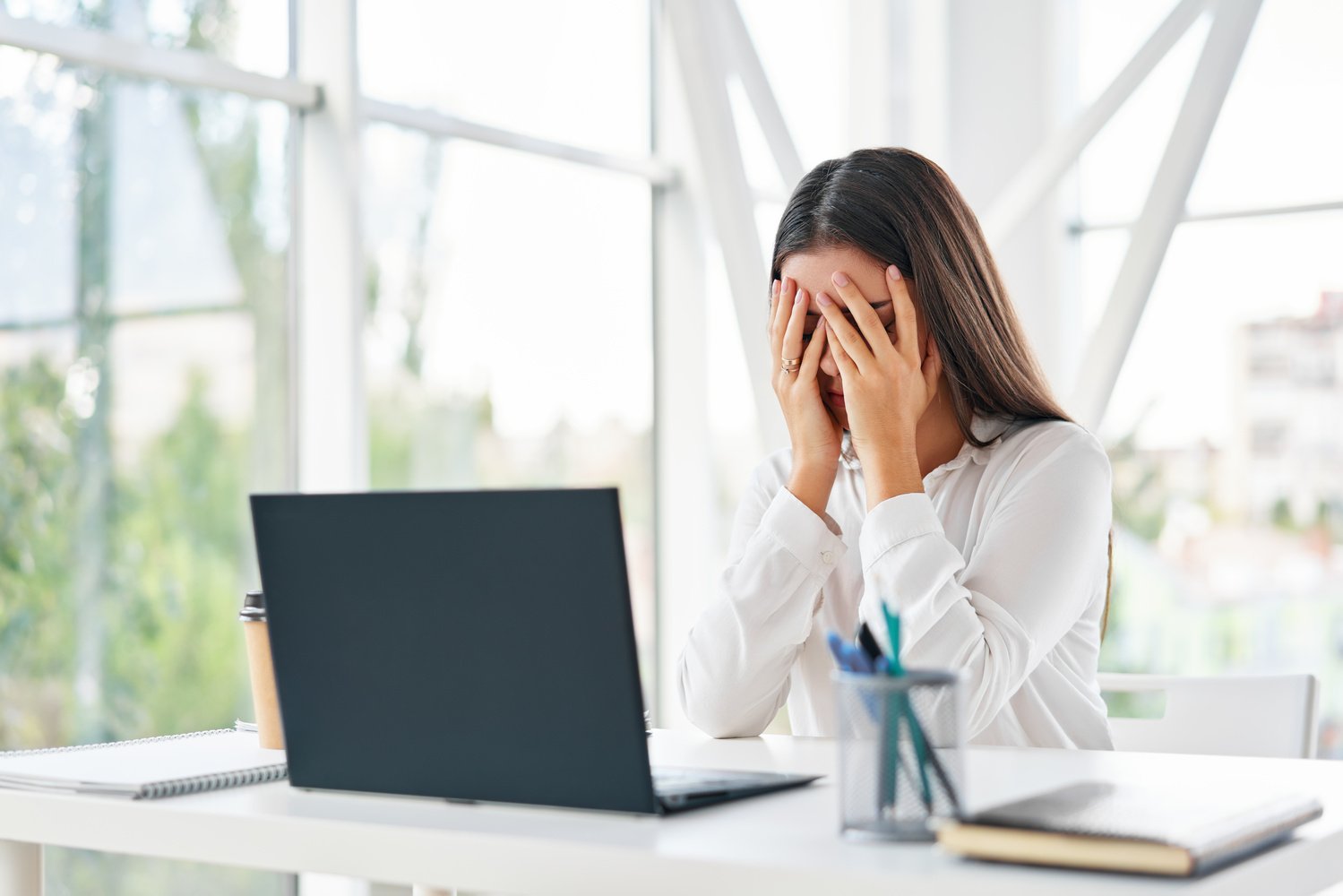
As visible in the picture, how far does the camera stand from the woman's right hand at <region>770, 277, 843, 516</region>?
1753mm

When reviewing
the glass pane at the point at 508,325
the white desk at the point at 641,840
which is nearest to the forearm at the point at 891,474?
the white desk at the point at 641,840

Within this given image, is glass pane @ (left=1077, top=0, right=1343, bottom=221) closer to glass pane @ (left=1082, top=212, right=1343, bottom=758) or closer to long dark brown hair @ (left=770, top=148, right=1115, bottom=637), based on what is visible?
glass pane @ (left=1082, top=212, right=1343, bottom=758)

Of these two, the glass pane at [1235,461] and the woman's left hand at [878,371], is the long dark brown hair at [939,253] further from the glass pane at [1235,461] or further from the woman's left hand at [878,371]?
the glass pane at [1235,461]

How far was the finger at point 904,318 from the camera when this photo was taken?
1746mm

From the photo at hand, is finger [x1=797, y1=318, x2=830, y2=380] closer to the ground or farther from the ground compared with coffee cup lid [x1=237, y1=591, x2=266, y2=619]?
farther from the ground

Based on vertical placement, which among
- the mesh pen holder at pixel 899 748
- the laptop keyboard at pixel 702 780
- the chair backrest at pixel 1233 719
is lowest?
the chair backrest at pixel 1233 719

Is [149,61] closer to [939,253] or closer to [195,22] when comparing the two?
[195,22]

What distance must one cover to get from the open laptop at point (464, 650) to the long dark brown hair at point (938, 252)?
0.77 metres

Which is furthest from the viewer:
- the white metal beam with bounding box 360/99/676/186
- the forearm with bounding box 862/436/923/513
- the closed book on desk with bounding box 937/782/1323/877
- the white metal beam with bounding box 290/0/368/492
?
the white metal beam with bounding box 360/99/676/186

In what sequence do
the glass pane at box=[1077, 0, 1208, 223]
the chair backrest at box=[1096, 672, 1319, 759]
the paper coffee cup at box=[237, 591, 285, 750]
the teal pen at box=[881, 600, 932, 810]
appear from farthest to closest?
the glass pane at box=[1077, 0, 1208, 223]
the chair backrest at box=[1096, 672, 1319, 759]
the paper coffee cup at box=[237, 591, 285, 750]
the teal pen at box=[881, 600, 932, 810]

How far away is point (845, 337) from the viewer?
1.75 m

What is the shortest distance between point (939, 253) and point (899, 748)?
97cm

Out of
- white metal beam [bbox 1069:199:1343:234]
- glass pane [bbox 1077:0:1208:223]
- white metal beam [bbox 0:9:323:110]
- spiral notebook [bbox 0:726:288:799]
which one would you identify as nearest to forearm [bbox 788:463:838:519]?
spiral notebook [bbox 0:726:288:799]

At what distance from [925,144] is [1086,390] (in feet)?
4.50
